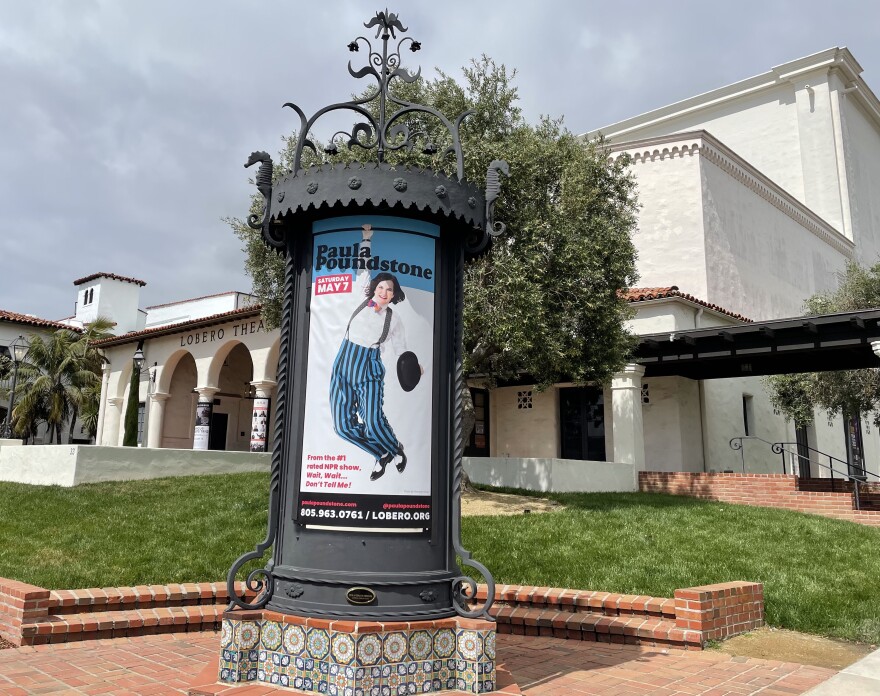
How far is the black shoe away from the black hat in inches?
17.1

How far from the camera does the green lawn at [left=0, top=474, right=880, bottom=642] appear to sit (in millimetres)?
7094

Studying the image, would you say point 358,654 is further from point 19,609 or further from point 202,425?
point 202,425

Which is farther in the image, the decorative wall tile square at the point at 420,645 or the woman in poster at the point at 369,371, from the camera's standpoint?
the woman in poster at the point at 369,371

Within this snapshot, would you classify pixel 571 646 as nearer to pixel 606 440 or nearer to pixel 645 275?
pixel 606 440

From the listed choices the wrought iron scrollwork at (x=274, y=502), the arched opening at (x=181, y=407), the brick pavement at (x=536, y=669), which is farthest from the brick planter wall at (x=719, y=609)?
the arched opening at (x=181, y=407)

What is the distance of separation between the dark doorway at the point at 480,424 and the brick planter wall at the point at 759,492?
5779 millimetres

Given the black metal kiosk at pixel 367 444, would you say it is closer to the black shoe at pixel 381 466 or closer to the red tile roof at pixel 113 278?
the black shoe at pixel 381 466

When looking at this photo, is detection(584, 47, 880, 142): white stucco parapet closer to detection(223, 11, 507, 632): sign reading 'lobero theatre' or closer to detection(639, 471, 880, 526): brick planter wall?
detection(639, 471, 880, 526): brick planter wall

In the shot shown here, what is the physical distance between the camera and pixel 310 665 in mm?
4066

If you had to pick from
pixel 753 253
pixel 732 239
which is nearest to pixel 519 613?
pixel 732 239

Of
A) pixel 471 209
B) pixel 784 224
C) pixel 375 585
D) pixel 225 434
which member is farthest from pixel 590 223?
pixel 225 434

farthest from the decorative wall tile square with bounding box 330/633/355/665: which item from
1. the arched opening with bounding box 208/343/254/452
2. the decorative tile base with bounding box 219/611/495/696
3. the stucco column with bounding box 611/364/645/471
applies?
the arched opening with bounding box 208/343/254/452

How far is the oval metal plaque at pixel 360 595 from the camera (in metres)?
4.12

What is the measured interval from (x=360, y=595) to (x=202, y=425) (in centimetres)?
2021
